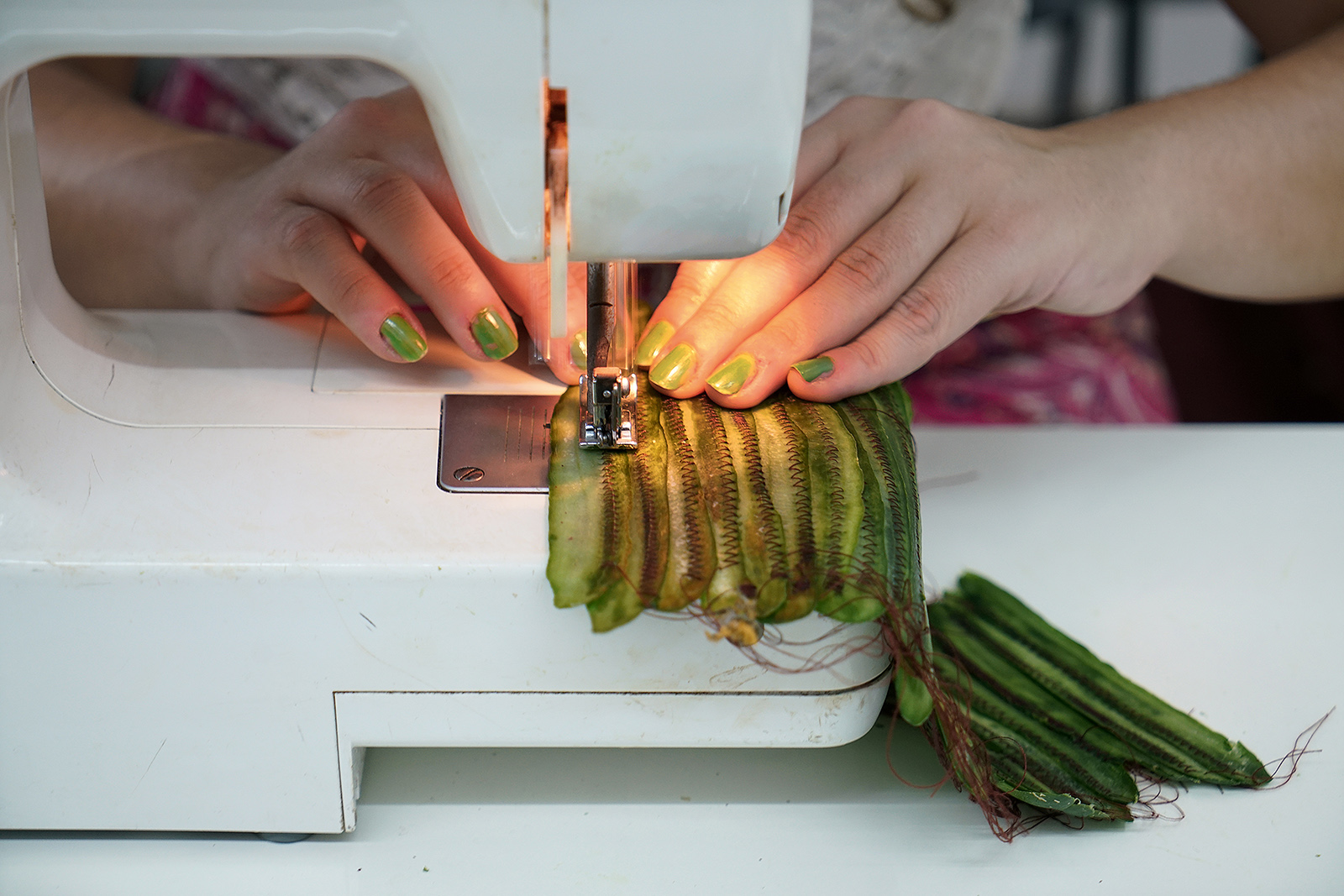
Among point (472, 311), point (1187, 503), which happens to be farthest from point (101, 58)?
point (1187, 503)

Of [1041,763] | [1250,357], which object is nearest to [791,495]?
[1041,763]

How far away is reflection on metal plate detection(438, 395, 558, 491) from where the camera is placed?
63 centimetres

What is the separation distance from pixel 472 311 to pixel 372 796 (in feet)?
1.04

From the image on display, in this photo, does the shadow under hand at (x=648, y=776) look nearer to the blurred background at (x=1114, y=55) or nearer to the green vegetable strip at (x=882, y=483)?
the green vegetable strip at (x=882, y=483)

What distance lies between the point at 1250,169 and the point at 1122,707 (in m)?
0.49

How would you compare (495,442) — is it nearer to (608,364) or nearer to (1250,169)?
(608,364)

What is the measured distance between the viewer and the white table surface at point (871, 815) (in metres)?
0.62

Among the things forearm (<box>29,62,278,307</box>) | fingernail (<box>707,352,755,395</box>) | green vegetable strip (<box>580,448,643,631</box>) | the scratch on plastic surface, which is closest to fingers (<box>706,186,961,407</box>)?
fingernail (<box>707,352,755,395</box>)

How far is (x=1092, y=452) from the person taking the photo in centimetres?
97

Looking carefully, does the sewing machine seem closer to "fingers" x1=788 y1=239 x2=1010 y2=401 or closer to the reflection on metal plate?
the reflection on metal plate

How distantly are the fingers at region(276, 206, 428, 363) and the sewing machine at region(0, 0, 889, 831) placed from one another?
0.06 m

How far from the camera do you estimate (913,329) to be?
72 cm

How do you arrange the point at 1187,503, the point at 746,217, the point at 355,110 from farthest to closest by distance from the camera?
the point at 1187,503 → the point at 355,110 → the point at 746,217

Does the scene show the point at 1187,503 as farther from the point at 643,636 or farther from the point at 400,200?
the point at 400,200
